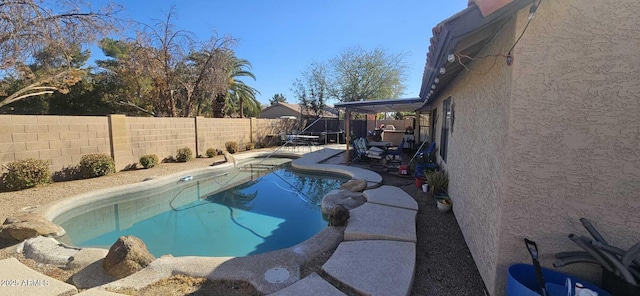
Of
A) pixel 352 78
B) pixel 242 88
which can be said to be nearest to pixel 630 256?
pixel 242 88

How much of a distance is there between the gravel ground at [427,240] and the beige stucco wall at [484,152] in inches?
7.2

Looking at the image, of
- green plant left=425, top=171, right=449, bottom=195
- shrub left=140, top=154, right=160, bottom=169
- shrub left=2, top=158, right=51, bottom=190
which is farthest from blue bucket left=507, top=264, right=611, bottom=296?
shrub left=140, top=154, right=160, bottom=169

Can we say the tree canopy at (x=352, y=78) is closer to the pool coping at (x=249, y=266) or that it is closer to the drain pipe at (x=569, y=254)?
the pool coping at (x=249, y=266)

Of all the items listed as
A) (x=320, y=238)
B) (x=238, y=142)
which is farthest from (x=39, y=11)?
(x=320, y=238)

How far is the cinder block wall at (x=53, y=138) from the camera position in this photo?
7.05 metres

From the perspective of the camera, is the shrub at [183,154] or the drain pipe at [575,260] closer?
the drain pipe at [575,260]

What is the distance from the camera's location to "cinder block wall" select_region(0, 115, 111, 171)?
7055 millimetres

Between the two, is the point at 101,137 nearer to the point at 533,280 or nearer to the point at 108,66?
the point at 533,280

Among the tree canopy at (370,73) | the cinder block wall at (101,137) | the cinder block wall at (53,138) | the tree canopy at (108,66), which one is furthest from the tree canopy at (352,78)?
the cinder block wall at (53,138)

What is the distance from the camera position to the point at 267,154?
14.4m

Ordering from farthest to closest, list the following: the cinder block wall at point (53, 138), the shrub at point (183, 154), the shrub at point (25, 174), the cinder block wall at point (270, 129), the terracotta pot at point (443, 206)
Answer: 1. the cinder block wall at point (270, 129)
2. the shrub at point (183, 154)
3. the cinder block wall at point (53, 138)
4. the shrub at point (25, 174)
5. the terracotta pot at point (443, 206)

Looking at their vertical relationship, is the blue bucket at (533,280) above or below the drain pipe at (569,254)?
below

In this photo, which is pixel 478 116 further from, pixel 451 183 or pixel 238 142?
pixel 238 142

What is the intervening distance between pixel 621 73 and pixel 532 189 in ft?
3.82
